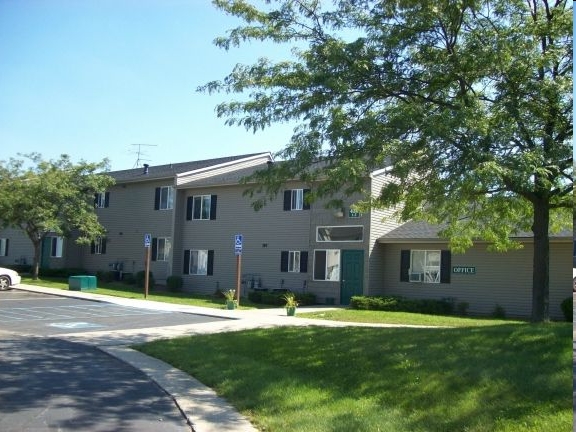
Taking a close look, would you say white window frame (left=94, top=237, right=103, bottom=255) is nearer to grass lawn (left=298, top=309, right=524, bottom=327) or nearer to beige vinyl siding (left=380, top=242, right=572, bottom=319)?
grass lawn (left=298, top=309, right=524, bottom=327)

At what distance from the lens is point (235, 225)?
30.7 metres

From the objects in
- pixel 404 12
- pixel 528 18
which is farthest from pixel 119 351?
pixel 528 18

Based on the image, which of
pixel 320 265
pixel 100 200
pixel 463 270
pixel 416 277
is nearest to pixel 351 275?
pixel 320 265

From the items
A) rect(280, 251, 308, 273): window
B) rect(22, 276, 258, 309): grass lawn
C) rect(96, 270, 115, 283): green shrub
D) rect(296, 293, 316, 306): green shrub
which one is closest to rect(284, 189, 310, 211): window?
rect(280, 251, 308, 273): window

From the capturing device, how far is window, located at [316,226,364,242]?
26.4 metres

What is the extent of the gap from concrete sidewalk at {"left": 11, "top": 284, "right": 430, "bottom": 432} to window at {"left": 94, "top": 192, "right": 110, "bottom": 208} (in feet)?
33.9

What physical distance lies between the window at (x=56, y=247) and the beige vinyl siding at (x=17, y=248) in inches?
138

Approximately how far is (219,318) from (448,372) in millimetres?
12829

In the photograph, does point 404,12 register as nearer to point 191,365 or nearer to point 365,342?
point 365,342

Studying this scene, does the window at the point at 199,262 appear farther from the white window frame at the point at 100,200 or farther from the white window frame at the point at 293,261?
the white window frame at the point at 100,200

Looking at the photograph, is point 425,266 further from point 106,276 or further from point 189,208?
point 106,276

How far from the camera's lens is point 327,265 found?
89.6ft

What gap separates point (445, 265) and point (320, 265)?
5.43 m

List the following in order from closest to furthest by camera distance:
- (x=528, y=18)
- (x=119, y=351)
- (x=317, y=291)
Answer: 1. (x=528, y=18)
2. (x=119, y=351)
3. (x=317, y=291)
